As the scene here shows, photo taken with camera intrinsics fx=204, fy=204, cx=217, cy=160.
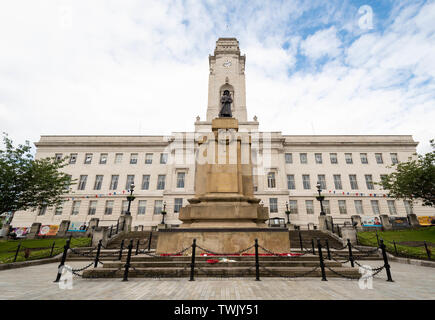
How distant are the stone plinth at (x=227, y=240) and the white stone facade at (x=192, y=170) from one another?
1002 inches

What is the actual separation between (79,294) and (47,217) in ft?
126

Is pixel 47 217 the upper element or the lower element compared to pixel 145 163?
lower

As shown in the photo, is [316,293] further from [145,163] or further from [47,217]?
[47,217]

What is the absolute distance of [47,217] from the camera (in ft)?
109

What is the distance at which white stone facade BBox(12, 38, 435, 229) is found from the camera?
1313 inches

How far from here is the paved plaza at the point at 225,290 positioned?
4.40 m

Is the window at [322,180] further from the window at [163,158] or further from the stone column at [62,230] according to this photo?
the stone column at [62,230]

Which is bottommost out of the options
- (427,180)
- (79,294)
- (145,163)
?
(79,294)

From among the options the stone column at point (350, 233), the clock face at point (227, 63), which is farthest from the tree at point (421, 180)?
the clock face at point (227, 63)

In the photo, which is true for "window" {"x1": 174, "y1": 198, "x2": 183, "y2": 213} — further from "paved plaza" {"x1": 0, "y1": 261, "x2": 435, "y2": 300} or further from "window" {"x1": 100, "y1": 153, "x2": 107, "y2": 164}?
"paved plaza" {"x1": 0, "y1": 261, "x2": 435, "y2": 300}

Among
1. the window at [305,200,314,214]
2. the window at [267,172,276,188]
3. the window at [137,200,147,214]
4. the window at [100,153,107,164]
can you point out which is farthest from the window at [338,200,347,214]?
the window at [100,153,107,164]

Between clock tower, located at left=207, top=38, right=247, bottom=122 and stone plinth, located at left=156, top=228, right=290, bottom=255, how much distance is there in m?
34.4

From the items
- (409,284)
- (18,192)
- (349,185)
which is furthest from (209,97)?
(409,284)

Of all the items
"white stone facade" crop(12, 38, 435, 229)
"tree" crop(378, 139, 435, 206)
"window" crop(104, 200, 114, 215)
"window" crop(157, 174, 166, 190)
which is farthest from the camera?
"window" crop(157, 174, 166, 190)
